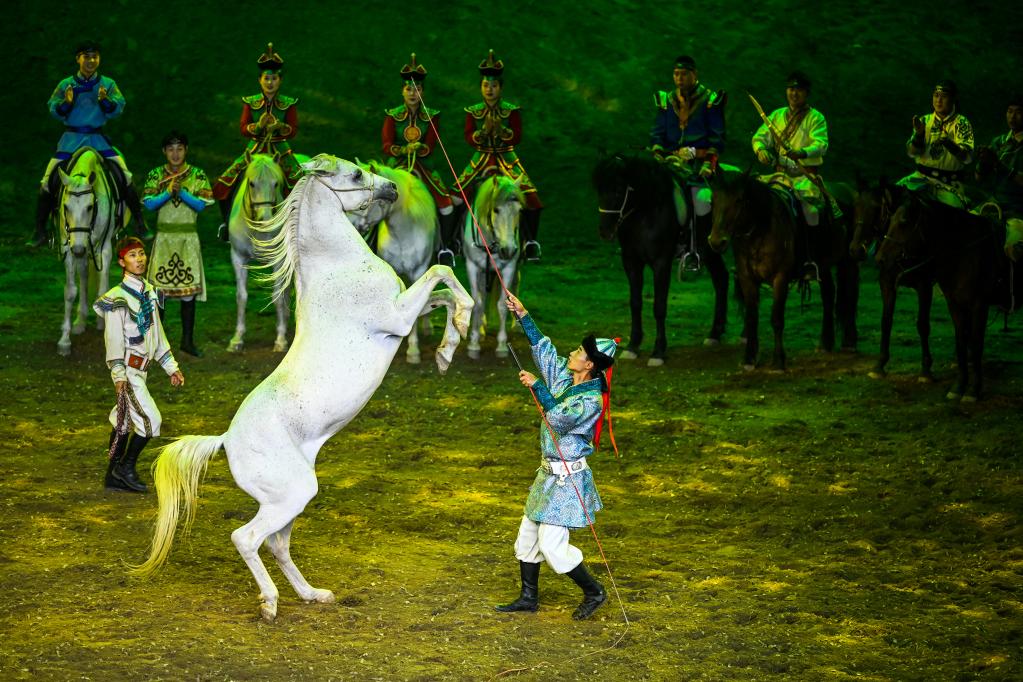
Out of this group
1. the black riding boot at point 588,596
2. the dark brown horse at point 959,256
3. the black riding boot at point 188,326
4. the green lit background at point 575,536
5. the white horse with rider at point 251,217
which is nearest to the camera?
the green lit background at point 575,536

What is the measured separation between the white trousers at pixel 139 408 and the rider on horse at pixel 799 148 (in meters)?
6.29

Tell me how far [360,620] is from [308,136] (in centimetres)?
1546

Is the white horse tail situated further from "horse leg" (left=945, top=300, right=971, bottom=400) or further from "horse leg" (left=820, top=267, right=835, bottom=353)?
"horse leg" (left=820, top=267, right=835, bottom=353)

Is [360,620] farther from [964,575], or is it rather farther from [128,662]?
[964,575]

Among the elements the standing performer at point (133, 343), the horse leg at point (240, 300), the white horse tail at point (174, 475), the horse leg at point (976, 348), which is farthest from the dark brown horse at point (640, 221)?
the white horse tail at point (174, 475)

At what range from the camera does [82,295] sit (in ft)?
40.8

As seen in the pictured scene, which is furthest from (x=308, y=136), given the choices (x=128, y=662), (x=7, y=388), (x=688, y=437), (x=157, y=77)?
(x=128, y=662)

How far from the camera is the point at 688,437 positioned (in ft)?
32.5

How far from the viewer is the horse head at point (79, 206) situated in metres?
11.8

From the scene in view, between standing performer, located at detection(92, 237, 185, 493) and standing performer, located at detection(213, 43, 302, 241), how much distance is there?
4.55 metres

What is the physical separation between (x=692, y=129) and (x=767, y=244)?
160 centimetres

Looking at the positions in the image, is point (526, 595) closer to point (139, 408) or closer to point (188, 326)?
point (139, 408)

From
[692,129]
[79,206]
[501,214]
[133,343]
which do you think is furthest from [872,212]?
[79,206]

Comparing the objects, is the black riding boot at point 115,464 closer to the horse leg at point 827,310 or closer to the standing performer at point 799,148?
the standing performer at point 799,148
